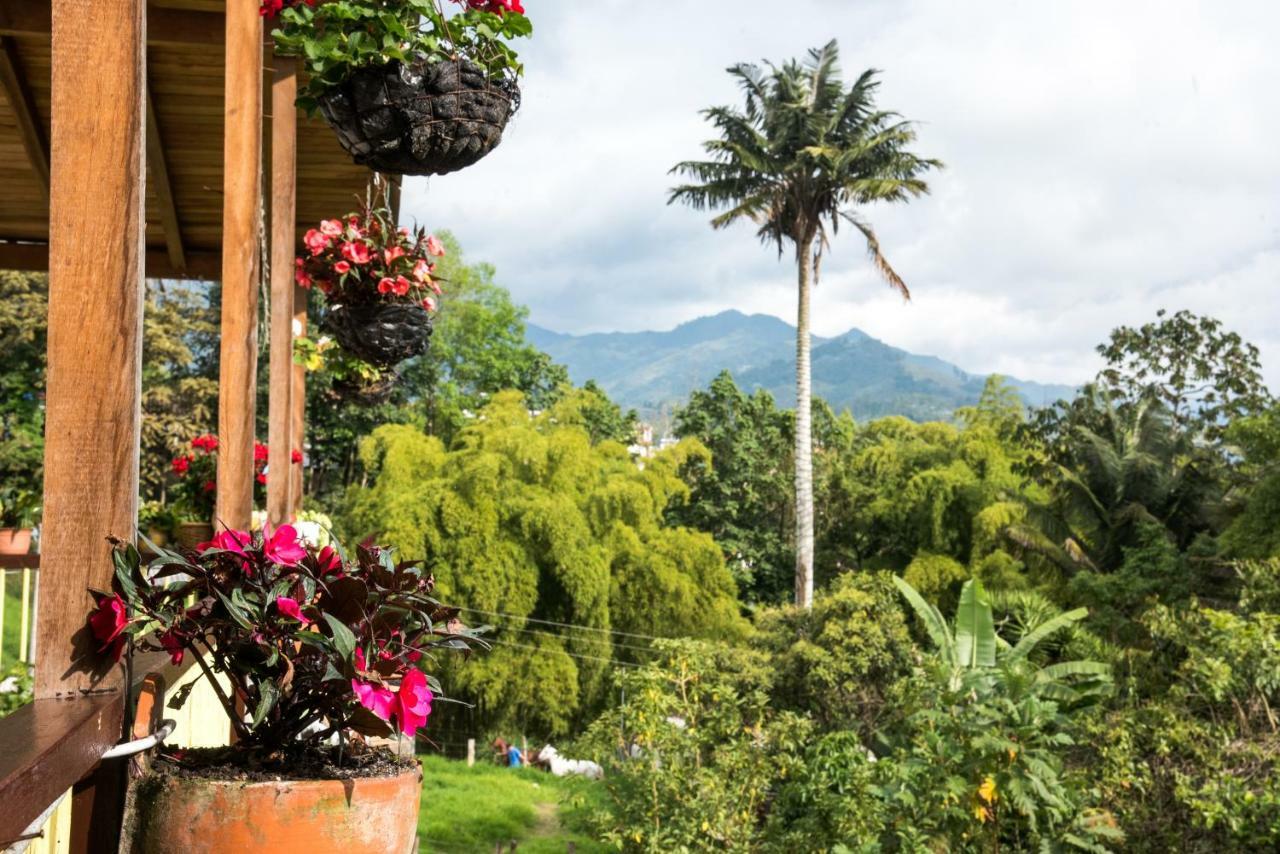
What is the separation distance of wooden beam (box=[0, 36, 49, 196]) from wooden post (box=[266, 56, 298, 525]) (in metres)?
0.87

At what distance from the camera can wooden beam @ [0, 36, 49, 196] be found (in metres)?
4.01

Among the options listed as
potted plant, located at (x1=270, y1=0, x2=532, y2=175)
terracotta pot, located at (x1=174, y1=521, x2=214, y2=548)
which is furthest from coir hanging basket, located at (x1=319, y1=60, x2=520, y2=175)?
terracotta pot, located at (x1=174, y1=521, x2=214, y2=548)

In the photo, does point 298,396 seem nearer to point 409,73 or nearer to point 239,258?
point 239,258

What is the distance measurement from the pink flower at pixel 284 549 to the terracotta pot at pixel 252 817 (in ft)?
0.86

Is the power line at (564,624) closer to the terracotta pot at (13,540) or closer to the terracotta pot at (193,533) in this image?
the terracotta pot at (13,540)

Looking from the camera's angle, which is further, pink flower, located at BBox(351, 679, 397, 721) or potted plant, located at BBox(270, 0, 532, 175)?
potted plant, located at BBox(270, 0, 532, 175)

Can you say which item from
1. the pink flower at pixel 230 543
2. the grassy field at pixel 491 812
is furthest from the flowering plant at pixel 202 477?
the grassy field at pixel 491 812

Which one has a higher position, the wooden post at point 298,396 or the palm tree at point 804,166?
the palm tree at point 804,166

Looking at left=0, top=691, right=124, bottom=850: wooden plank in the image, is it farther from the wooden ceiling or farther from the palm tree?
the palm tree

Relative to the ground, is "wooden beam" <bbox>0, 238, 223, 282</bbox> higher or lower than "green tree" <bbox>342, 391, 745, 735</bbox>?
higher

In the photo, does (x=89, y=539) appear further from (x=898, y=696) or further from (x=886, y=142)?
(x=886, y=142)

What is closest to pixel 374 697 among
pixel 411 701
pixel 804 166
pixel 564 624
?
pixel 411 701

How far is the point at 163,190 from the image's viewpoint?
16.8 ft

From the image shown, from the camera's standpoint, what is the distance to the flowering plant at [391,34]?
2.51 m
